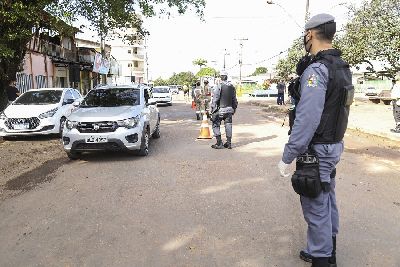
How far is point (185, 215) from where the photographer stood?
4.57m

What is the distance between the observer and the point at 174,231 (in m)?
4.08

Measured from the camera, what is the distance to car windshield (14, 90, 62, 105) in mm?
11941

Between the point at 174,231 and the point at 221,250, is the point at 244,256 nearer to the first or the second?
the point at 221,250

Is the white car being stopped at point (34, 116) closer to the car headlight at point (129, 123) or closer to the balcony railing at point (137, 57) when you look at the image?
the car headlight at point (129, 123)

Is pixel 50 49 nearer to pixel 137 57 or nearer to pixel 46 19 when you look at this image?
pixel 46 19

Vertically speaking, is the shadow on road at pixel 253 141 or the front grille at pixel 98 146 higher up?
the front grille at pixel 98 146

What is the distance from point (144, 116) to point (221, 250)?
533 centimetres

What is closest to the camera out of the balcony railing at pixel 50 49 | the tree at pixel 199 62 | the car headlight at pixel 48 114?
the car headlight at pixel 48 114

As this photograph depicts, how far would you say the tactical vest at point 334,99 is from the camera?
2859 mm

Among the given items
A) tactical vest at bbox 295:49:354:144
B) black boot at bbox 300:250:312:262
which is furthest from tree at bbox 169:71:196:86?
tactical vest at bbox 295:49:354:144

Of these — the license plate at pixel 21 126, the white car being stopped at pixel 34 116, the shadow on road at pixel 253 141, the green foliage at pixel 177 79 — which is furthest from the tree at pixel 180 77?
the license plate at pixel 21 126

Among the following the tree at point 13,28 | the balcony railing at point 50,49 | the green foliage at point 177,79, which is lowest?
the tree at point 13,28

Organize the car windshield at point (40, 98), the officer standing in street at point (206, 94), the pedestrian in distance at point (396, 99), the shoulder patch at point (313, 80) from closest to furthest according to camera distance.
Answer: the shoulder patch at point (313, 80) → the pedestrian in distance at point (396, 99) → the car windshield at point (40, 98) → the officer standing in street at point (206, 94)

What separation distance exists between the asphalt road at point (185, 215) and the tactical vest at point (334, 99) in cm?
122
